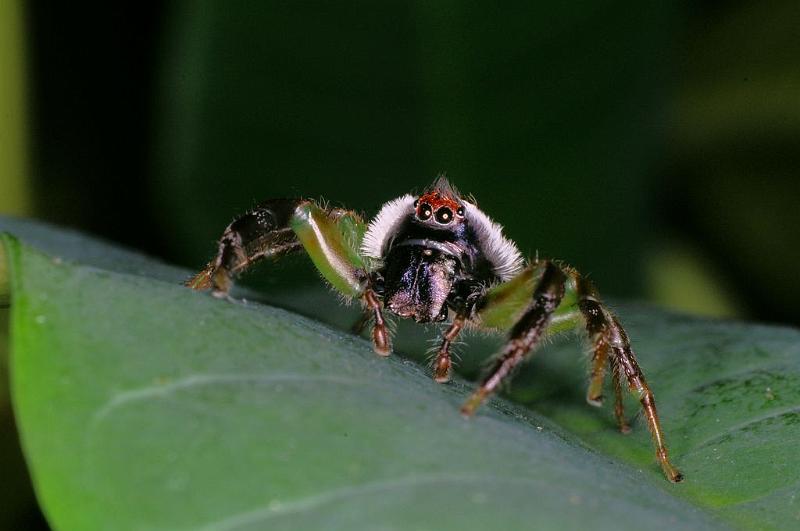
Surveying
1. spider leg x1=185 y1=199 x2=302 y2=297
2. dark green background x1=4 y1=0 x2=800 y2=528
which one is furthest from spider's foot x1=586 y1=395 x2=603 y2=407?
dark green background x1=4 y1=0 x2=800 y2=528

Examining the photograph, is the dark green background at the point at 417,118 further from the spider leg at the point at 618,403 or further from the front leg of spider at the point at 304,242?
the spider leg at the point at 618,403

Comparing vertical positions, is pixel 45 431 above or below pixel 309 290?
above

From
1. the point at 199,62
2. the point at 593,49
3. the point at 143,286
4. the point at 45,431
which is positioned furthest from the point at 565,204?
the point at 45,431

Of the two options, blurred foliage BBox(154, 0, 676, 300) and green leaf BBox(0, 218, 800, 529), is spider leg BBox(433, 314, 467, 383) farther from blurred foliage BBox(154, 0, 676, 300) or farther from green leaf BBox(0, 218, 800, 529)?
blurred foliage BBox(154, 0, 676, 300)

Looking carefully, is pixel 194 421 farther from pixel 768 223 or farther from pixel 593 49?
pixel 768 223

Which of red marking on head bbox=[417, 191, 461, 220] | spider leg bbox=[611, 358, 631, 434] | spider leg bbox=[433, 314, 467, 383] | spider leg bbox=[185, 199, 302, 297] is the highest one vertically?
red marking on head bbox=[417, 191, 461, 220]

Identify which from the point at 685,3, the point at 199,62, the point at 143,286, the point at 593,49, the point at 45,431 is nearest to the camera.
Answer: the point at 45,431

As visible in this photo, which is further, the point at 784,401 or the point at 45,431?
the point at 784,401
